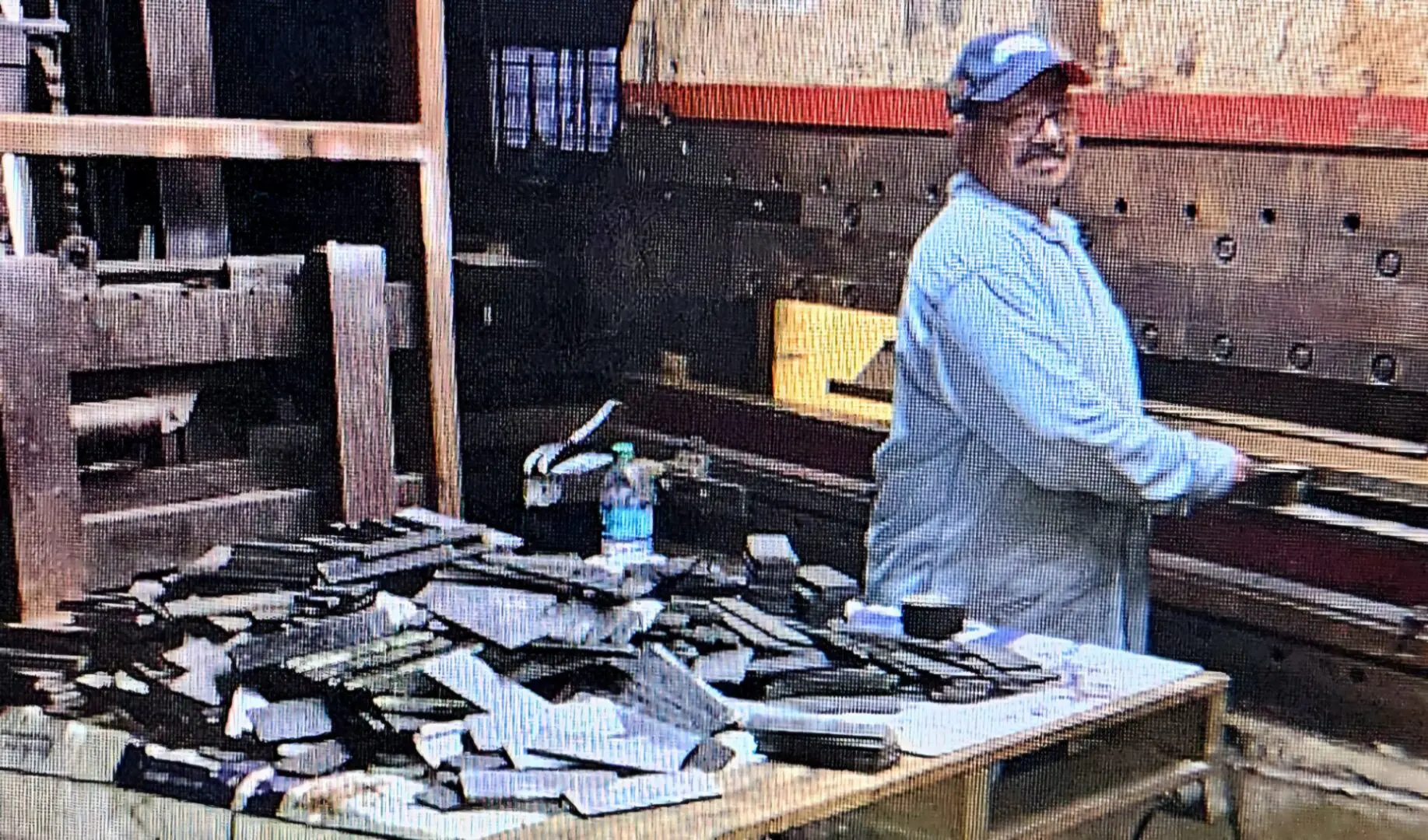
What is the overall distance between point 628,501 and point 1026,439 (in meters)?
0.66

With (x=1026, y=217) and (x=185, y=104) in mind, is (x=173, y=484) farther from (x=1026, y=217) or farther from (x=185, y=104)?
(x=1026, y=217)

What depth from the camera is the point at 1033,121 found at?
170 cm

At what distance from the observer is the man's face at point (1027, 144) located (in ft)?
5.49

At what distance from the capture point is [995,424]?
1751 millimetres

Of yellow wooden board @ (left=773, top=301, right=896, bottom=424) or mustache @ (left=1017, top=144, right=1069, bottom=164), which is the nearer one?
mustache @ (left=1017, top=144, right=1069, bottom=164)

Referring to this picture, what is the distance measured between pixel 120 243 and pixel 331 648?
0.96 m

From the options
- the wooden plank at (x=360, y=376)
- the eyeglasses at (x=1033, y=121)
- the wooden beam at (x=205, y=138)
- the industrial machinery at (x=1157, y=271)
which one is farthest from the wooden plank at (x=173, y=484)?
the eyeglasses at (x=1033, y=121)

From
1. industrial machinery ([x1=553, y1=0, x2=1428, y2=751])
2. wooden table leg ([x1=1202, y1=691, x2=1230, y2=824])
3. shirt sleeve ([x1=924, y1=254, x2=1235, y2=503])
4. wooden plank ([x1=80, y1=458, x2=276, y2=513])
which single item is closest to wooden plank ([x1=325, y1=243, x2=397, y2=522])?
wooden plank ([x1=80, y1=458, x2=276, y2=513])

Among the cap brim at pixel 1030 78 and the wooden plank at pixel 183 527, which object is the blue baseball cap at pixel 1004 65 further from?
the wooden plank at pixel 183 527

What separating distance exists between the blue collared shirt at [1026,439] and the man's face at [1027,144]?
1.1 inches

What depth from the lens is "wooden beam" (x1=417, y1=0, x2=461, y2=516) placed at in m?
2.16

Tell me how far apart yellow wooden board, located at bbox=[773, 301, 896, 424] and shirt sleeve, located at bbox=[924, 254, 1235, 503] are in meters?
0.19

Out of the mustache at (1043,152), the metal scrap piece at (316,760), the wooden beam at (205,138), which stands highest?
the wooden beam at (205,138)

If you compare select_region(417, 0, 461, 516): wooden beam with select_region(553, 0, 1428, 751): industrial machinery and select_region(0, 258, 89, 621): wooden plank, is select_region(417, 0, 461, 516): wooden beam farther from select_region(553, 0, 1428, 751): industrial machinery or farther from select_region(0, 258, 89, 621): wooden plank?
select_region(0, 258, 89, 621): wooden plank
